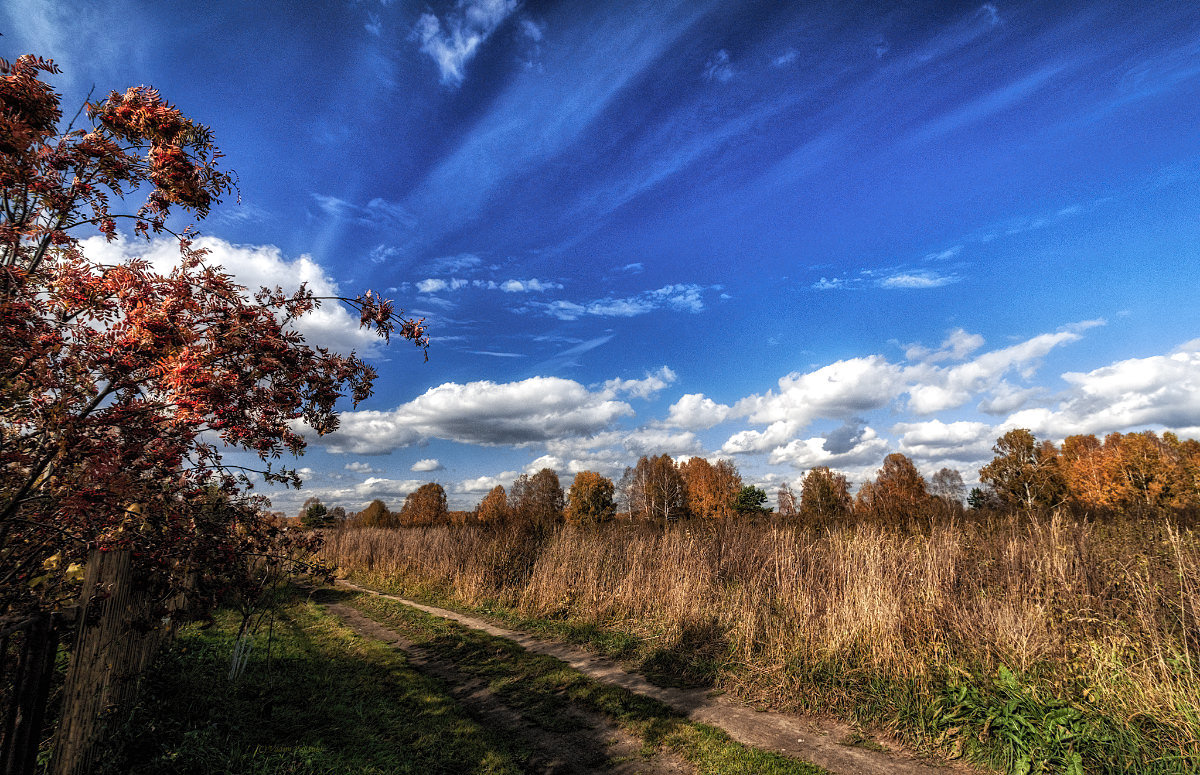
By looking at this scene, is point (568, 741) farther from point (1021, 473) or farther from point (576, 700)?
point (1021, 473)

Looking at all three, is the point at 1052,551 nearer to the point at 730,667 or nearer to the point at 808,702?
the point at 808,702

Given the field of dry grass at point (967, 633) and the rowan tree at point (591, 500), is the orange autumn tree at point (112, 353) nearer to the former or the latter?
the field of dry grass at point (967, 633)

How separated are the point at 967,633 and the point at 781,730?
94.7 inches

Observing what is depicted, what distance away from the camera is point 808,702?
567 centimetres

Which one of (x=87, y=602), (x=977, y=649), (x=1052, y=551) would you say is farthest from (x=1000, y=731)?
(x=87, y=602)

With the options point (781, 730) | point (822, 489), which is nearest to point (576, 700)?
point (781, 730)

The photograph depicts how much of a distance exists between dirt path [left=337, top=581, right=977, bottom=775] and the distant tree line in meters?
7.56

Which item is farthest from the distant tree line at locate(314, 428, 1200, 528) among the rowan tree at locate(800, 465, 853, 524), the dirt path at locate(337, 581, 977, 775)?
the dirt path at locate(337, 581, 977, 775)

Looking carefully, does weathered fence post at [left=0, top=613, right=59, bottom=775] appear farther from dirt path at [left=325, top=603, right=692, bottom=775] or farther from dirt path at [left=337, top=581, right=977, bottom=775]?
dirt path at [left=337, top=581, right=977, bottom=775]

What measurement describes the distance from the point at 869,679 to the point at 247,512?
21.9 feet

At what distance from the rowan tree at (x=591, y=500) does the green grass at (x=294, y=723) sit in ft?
160

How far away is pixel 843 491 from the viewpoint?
34.4m

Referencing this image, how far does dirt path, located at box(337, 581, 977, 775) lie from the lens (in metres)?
4.52

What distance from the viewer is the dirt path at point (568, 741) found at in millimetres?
4586
